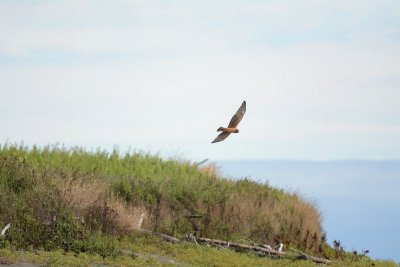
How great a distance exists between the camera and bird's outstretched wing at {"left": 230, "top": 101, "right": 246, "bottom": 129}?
1163cm

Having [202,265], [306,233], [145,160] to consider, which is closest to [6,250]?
[202,265]

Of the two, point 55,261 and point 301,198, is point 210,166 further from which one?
point 55,261

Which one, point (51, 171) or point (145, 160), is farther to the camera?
point (145, 160)

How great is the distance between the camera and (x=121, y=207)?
706 inches

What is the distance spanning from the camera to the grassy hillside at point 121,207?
1590 centimetres

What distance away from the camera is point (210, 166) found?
3428cm

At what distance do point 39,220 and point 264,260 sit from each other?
497 centimetres

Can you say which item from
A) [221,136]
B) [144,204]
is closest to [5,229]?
[221,136]

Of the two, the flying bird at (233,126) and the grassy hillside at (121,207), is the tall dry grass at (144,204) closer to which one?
the grassy hillside at (121,207)

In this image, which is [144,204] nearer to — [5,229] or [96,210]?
[96,210]

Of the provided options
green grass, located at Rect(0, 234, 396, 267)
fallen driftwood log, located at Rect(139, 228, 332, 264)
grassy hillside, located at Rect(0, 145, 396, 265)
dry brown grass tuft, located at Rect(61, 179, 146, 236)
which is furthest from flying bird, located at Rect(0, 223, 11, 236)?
fallen driftwood log, located at Rect(139, 228, 332, 264)

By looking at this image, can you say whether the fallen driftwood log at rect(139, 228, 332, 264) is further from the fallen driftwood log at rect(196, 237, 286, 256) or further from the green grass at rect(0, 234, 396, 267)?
the green grass at rect(0, 234, 396, 267)

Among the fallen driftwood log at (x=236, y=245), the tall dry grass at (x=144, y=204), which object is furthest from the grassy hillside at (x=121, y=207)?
the fallen driftwood log at (x=236, y=245)

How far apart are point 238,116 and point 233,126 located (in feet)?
0.80
